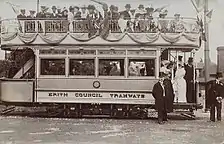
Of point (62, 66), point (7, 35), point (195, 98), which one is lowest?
point (195, 98)

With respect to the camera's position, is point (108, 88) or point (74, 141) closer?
point (74, 141)

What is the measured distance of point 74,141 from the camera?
153cm

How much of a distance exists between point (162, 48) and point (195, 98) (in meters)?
0.22

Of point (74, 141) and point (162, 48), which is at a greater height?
point (162, 48)

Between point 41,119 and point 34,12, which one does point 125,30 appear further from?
point 41,119

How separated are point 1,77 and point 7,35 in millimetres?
163

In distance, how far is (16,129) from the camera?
161 centimetres

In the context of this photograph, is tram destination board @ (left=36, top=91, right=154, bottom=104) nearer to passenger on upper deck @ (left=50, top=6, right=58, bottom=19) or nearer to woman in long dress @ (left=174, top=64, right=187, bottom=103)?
woman in long dress @ (left=174, top=64, right=187, bottom=103)

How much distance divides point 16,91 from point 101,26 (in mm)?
416

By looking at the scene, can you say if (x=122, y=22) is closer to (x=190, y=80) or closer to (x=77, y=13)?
(x=77, y=13)

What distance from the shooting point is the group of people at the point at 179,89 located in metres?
1.60


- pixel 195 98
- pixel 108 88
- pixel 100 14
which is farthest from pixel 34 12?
pixel 195 98

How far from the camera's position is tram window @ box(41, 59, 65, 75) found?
1.66 metres

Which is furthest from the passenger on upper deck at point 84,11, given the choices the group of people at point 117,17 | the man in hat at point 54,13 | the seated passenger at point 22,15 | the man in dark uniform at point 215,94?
the man in dark uniform at point 215,94
